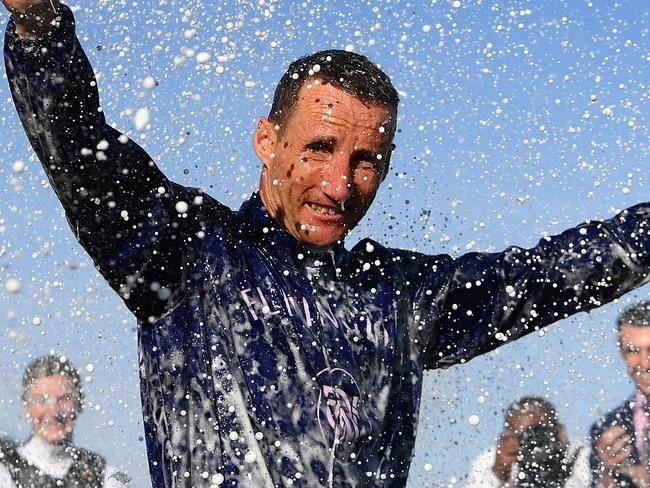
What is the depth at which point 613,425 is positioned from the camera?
6.77 metres

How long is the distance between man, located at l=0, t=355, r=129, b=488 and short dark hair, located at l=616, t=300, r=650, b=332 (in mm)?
3122

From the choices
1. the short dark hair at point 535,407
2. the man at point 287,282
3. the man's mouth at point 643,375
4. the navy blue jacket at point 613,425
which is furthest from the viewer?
the short dark hair at point 535,407

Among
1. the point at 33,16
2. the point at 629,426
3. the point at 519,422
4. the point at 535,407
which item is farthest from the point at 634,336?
the point at 33,16

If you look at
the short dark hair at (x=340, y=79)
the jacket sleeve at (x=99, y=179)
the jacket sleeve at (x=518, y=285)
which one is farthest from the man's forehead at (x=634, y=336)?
the jacket sleeve at (x=99, y=179)

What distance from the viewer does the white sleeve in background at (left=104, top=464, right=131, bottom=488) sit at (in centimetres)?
640

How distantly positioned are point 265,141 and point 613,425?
3.80 meters

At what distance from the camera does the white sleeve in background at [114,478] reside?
640 centimetres

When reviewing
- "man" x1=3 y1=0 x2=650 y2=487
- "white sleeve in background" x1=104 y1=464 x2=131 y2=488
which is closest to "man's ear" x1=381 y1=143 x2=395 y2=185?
"man" x1=3 y1=0 x2=650 y2=487

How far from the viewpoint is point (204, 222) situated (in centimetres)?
354

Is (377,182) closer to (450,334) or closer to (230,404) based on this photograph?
(450,334)

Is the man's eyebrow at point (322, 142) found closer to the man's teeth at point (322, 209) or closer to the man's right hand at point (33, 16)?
the man's teeth at point (322, 209)

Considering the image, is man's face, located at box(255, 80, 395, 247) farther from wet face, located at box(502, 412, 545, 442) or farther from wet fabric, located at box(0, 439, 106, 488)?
wet face, located at box(502, 412, 545, 442)

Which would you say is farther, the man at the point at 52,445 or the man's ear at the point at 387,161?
the man at the point at 52,445

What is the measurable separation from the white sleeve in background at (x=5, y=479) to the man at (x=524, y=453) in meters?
2.66
